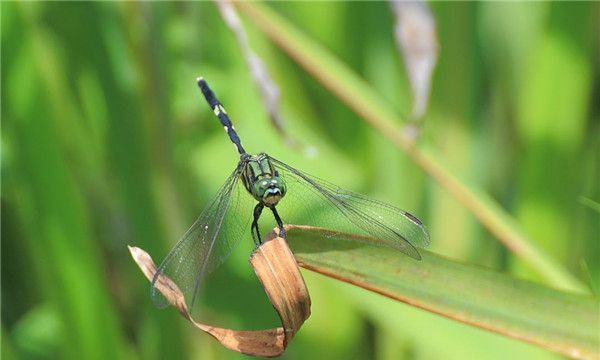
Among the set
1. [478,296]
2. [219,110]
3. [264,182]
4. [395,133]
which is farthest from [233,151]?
[478,296]

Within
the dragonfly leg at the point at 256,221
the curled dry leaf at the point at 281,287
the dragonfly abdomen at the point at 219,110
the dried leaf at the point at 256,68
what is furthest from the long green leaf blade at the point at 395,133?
the curled dry leaf at the point at 281,287

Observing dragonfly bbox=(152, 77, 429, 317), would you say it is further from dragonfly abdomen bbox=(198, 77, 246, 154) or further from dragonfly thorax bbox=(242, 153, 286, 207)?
dragonfly abdomen bbox=(198, 77, 246, 154)

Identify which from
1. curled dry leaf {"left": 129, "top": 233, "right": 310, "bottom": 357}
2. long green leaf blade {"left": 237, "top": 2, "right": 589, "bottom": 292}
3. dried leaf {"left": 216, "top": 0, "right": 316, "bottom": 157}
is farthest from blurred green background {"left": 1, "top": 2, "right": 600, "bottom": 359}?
curled dry leaf {"left": 129, "top": 233, "right": 310, "bottom": 357}

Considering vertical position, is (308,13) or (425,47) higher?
(308,13)

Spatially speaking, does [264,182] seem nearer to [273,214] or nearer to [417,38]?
[273,214]

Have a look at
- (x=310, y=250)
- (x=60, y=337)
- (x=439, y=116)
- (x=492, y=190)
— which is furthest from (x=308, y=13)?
(x=310, y=250)

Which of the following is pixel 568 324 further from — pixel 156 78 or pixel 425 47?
pixel 156 78
